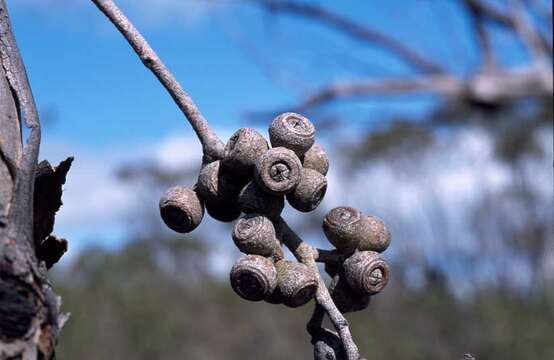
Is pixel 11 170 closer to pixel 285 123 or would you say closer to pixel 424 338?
pixel 285 123

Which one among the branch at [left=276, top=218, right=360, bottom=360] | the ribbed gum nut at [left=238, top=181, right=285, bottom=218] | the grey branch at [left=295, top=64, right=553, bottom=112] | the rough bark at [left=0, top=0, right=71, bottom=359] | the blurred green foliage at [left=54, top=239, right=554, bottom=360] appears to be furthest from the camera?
the blurred green foliage at [left=54, top=239, right=554, bottom=360]

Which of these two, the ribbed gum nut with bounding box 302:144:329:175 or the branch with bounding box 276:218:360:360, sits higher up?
the ribbed gum nut with bounding box 302:144:329:175

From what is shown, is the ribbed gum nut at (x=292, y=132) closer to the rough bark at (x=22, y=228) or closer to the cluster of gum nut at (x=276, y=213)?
the cluster of gum nut at (x=276, y=213)

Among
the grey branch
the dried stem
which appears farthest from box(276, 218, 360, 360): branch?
the grey branch

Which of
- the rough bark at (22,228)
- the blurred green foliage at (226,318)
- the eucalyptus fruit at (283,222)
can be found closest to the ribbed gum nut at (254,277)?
the eucalyptus fruit at (283,222)

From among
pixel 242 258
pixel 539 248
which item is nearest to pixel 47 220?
pixel 242 258

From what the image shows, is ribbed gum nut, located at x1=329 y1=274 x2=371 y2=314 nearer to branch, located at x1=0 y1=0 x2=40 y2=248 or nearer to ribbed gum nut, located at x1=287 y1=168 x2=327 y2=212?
ribbed gum nut, located at x1=287 y1=168 x2=327 y2=212

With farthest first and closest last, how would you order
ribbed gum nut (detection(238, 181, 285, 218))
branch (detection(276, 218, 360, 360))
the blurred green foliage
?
the blurred green foliage
ribbed gum nut (detection(238, 181, 285, 218))
branch (detection(276, 218, 360, 360))
